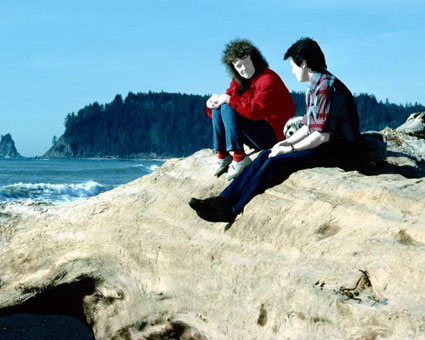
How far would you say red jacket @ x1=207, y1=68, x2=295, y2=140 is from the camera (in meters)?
5.15

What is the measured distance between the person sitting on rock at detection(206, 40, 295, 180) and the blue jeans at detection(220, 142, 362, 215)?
1.64 feet

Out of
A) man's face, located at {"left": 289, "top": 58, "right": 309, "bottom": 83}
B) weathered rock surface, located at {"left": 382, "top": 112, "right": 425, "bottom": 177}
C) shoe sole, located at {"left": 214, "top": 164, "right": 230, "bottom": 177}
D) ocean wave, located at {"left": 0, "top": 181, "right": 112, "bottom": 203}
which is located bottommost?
ocean wave, located at {"left": 0, "top": 181, "right": 112, "bottom": 203}

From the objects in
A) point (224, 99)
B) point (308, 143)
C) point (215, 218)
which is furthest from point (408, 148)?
point (215, 218)

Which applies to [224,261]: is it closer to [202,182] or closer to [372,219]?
[202,182]

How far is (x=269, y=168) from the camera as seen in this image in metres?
4.86

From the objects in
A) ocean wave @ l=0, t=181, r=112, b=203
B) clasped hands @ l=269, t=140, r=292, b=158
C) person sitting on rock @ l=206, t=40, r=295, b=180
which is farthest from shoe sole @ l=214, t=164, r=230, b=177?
ocean wave @ l=0, t=181, r=112, b=203

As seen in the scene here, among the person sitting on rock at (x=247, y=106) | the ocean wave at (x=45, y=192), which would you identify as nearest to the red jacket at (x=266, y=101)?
the person sitting on rock at (x=247, y=106)

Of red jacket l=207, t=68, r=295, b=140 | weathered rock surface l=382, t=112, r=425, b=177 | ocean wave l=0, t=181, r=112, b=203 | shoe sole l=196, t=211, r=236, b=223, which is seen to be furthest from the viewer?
ocean wave l=0, t=181, r=112, b=203

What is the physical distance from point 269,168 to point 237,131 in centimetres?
62

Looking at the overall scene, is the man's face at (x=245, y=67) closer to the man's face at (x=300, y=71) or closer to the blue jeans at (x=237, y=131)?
the blue jeans at (x=237, y=131)

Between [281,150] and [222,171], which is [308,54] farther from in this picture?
[222,171]

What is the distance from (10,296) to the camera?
6.05 metres

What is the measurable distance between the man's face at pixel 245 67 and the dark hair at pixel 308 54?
0.57m

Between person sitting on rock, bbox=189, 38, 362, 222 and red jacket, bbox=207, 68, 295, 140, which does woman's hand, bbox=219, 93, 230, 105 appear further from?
person sitting on rock, bbox=189, 38, 362, 222
